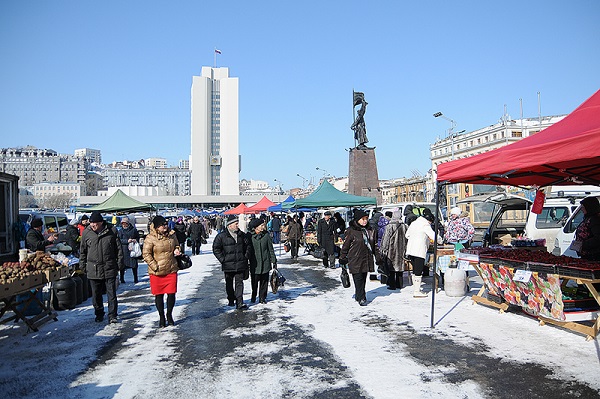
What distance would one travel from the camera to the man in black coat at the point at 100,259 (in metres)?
7.95

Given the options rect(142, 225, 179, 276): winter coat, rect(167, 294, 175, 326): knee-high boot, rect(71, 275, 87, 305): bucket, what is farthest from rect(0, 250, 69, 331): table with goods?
rect(167, 294, 175, 326): knee-high boot

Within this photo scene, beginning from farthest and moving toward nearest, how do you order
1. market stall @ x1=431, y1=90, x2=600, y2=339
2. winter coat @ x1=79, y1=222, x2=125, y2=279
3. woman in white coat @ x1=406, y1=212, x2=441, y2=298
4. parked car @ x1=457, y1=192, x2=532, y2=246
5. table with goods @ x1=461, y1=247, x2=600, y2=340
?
parked car @ x1=457, y1=192, x2=532, y2=246 → woman in white coat @ x1=406, y1=212, x2=441, y2=298 → winter coat @ x1=79, y1=222, x2=125, y2=279 → table with goods @ x1=461, y1=247, x2=600, y2=340 → market stall @ x1=431, y1=90, x2=600, y2=339

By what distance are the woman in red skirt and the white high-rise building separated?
142559 mm

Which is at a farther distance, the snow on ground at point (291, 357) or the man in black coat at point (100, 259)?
the man in black coat at point (100, 259)

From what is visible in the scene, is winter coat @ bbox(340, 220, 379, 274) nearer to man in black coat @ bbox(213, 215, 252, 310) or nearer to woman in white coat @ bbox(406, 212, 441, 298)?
woman in white coat @ bbox(406, 212, 441, 298)

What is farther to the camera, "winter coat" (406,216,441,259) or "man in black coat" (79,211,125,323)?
"winter coat" (406,216,441,259)

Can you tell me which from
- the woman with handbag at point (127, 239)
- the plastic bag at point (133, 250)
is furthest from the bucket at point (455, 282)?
the woman with handbag at point (127, 239)

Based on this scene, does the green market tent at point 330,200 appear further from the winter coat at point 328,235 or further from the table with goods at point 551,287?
the table with goods at point 551,287

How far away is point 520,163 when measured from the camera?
6.16 metres

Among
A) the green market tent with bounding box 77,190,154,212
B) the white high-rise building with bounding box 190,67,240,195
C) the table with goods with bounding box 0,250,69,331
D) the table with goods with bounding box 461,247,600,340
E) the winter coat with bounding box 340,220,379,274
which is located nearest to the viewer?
the table with goods with bounding box 461,247,600,340

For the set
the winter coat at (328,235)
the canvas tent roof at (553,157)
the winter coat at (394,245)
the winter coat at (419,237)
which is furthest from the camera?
the winter coat at (328,235)

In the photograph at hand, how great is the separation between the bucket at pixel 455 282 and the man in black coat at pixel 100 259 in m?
6.23

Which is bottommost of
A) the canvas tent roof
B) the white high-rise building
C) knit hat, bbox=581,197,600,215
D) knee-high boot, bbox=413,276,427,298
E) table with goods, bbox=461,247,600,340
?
knee-high boot, bbox=413,276,427,298

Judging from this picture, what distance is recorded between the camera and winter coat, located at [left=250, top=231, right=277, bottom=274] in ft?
30.5
